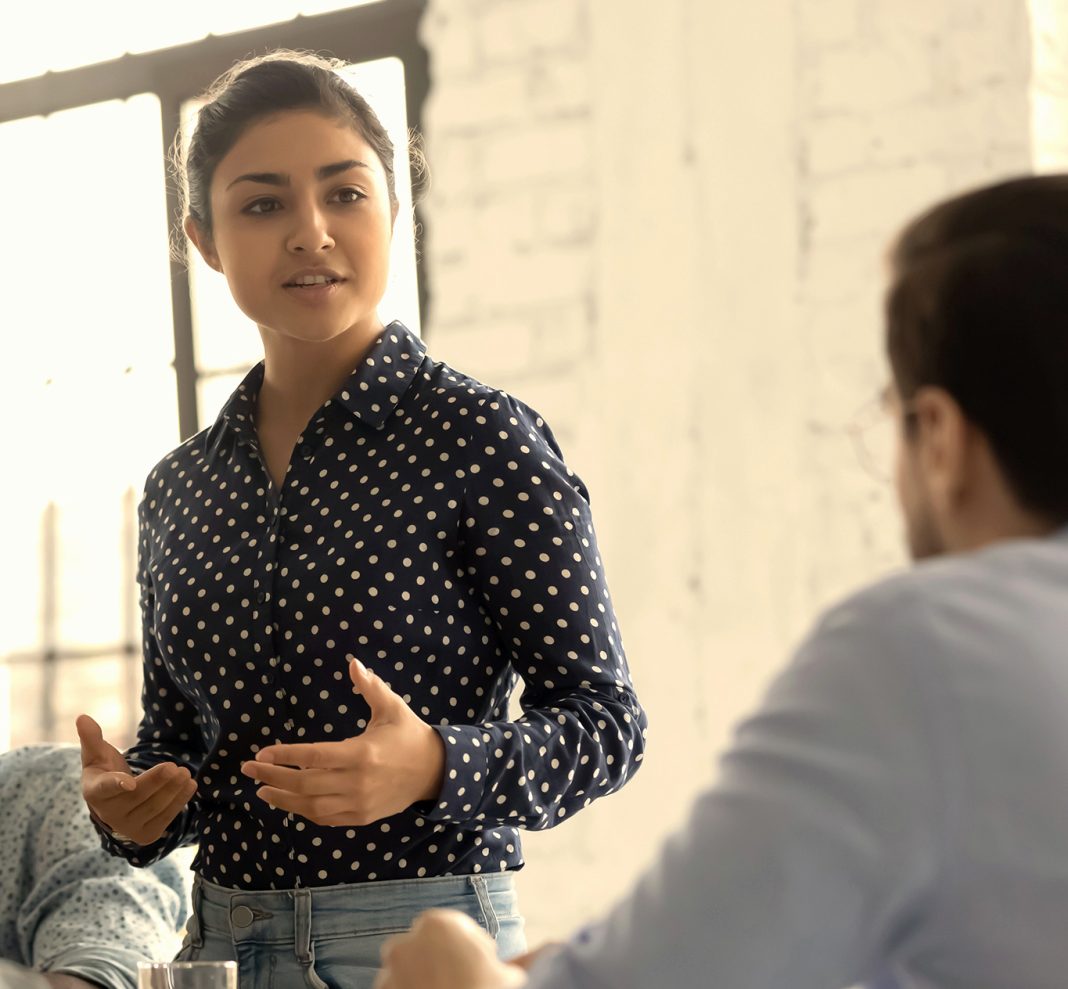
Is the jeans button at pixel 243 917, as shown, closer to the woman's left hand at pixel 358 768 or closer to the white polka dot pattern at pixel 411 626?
the white polka dot pattern at pixel 411 626

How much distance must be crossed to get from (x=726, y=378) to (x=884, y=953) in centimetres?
203

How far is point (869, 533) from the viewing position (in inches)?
99.0

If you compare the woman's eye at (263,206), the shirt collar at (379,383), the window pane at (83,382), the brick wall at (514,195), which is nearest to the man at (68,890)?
the shirt collar at (379,383)

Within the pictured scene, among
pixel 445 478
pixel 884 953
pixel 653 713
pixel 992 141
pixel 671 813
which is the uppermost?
pixel 992 141

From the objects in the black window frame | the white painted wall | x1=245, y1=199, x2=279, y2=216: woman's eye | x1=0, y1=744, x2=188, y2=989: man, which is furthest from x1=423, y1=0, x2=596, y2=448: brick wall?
x1=245, y1=199, x2=279, y2=216: woman's eye

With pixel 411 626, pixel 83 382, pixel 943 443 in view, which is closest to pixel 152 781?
pixel 411 626

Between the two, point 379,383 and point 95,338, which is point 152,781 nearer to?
point 379,383

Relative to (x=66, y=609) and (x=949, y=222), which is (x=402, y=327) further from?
(x=66, y=609)

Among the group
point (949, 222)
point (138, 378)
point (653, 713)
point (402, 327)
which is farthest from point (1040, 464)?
point (138, 378)

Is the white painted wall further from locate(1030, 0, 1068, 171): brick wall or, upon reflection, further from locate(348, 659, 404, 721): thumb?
locate(348, 659, 404, 721): thumb

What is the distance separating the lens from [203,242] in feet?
5.18

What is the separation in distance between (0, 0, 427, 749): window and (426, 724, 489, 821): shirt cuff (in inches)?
85.9

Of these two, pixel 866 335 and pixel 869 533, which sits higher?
pixel 866 335

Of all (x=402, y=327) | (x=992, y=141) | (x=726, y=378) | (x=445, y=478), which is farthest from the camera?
(x=726, y=378)
